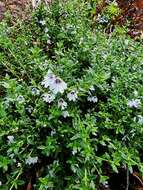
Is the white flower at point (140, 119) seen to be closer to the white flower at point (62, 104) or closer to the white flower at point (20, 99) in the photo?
the white flower at point (62, 104)

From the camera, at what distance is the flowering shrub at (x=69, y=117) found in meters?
2.12

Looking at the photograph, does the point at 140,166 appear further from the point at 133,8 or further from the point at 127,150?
the point at 133,8

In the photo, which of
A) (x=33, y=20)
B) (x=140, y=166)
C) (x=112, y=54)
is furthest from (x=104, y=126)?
(x=33, y=20)

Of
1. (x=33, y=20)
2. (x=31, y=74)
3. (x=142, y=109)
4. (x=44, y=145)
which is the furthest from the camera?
(x=33, y=20)

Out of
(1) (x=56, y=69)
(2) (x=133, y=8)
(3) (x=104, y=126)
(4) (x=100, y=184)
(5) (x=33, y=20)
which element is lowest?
(4) (x=100, y=184)

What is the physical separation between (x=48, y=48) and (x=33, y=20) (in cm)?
29

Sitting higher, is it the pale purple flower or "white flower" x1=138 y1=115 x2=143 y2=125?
the pale purple flower

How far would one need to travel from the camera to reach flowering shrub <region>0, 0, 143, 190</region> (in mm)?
2125

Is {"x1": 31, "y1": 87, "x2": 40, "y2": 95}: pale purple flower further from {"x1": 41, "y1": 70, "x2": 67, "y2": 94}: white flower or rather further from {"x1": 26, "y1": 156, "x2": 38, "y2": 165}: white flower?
{"x1": 26, "y1": 156, "x2": 38, "y2": 165}: white flower

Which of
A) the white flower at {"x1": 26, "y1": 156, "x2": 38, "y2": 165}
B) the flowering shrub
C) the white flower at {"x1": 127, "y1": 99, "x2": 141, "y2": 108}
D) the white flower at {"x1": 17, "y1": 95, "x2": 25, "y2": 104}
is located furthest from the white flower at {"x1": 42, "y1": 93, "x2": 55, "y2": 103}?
the white flower at {"x1": 127, "y1": 99, "x2": 141, "y2": 108}

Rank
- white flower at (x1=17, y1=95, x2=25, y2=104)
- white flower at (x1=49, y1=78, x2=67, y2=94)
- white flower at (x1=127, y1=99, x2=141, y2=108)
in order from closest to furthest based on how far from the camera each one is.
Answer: white flower at (x1=49, y1=78, x2=67, y2=94), white flower at (x1=17, y1=95, x2=25, y2=104), white flower at (x1=127, y1=99, x2=141, y2=108)

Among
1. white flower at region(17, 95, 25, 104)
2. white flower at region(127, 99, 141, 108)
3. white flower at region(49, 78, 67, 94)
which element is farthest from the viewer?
white flower at region(127, 99, 141, 108)

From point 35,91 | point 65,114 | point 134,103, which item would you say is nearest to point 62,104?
point 65,114

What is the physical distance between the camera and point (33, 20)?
3096 millimetres
